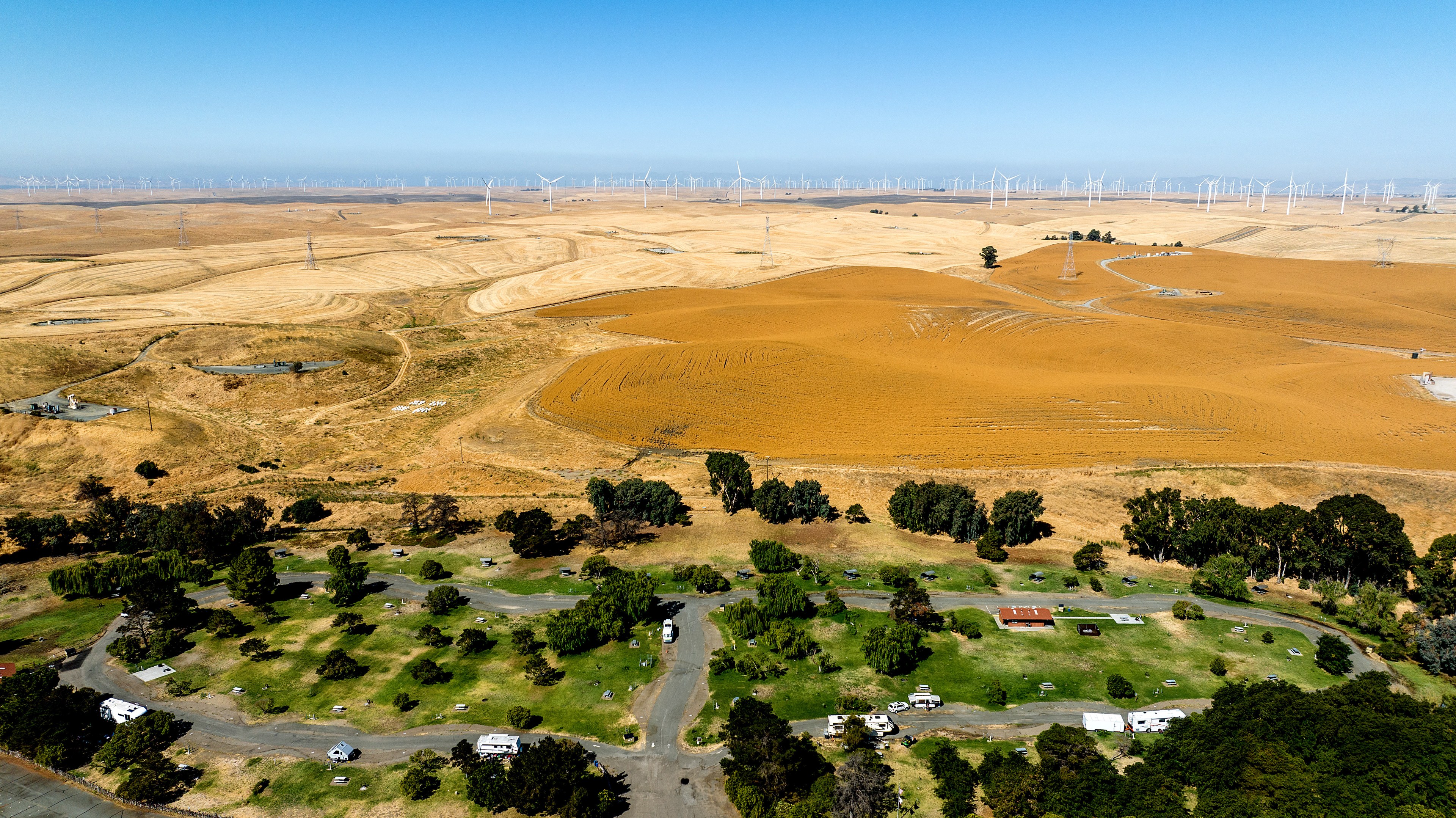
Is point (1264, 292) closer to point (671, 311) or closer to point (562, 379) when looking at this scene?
point (671, 311)

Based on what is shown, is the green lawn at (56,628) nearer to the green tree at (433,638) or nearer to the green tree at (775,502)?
the green tree at (433,638)

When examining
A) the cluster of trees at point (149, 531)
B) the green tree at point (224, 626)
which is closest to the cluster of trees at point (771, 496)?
the green tree at point (224, 626)

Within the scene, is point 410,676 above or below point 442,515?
below

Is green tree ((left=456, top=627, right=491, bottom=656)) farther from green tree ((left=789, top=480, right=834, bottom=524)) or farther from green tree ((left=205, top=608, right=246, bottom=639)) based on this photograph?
green tree ((left=789, top=480, right=834, bottom=524))

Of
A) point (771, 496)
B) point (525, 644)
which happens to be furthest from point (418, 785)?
point (771, 496)

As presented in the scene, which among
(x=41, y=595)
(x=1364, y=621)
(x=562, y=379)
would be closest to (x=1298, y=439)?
(x=1364, y=621)

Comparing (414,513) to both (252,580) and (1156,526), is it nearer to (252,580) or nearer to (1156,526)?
(252,580)
